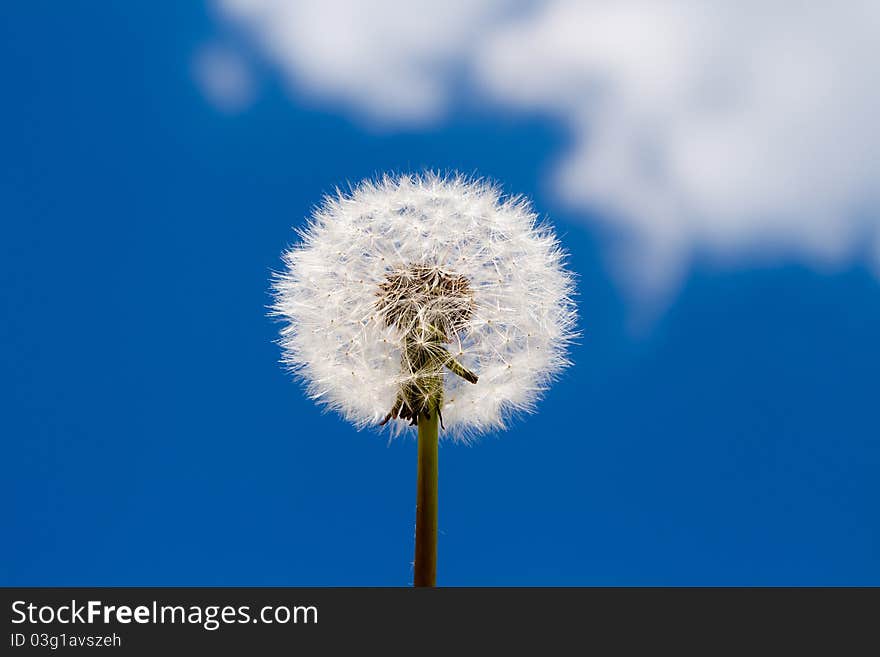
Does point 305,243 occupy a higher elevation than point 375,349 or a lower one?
higher

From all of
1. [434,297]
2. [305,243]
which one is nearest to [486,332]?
[434,297]

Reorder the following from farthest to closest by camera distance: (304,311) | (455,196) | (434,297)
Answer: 1. (455,196)
2. (304,311)
3. (434,297)

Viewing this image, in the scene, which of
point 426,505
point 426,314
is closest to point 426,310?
point 426,314

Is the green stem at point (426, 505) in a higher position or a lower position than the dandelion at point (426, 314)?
lower

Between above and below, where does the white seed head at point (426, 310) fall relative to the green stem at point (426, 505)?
above
